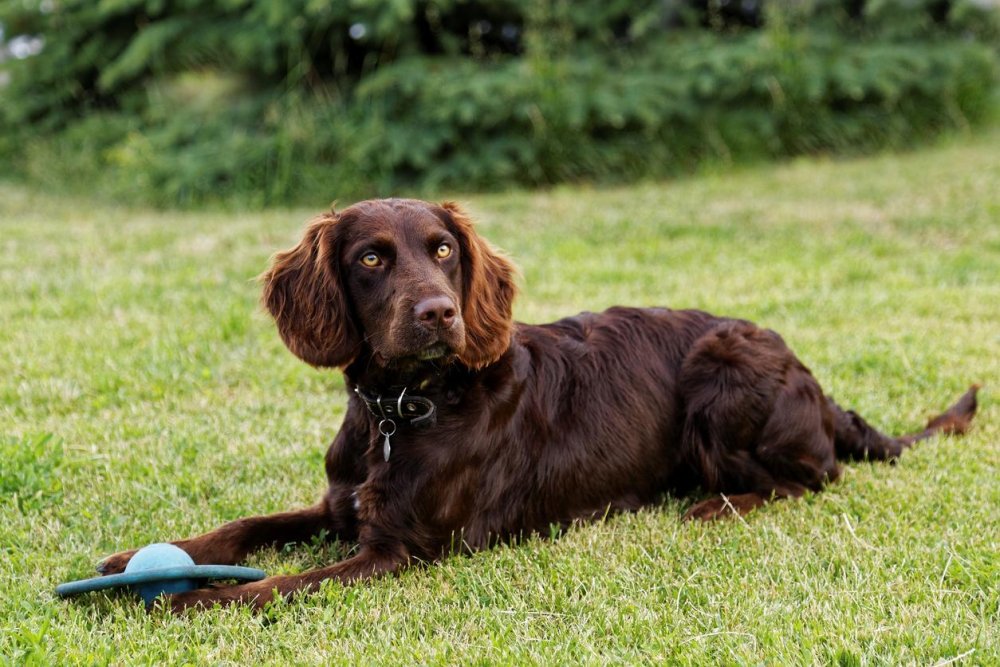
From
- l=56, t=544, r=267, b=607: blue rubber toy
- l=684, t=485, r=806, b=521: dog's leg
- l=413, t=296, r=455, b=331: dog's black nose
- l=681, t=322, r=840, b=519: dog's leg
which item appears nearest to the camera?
l=56, t=544, r=267, b=607: blue rubber toy

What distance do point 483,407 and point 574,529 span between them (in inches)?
22.1

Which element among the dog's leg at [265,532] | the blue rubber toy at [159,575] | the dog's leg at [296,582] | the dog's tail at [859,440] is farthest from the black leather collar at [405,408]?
the dog's tail at [859,440]

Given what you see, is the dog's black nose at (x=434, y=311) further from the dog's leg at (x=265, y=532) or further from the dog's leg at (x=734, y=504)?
the dog's leg at (x=734, y=504)

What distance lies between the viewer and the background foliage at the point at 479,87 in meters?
10.5

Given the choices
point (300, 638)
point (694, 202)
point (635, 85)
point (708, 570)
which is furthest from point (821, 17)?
point (300, 638)

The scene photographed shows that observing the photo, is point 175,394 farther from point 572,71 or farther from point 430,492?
point 572,71

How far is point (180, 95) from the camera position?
1193 cm

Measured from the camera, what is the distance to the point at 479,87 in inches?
399

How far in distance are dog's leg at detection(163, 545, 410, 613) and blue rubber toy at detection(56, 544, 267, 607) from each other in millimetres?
38

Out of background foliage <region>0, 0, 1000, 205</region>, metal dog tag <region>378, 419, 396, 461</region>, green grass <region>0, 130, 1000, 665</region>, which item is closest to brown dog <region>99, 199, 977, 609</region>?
→ metal dog tag <region>378, 419, 396, 461</region>

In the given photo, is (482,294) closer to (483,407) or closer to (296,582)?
(483,407)

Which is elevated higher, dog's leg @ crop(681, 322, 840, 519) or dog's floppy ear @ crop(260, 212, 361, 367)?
dog's floppy ear @ crop(260, 212, 361, 367)

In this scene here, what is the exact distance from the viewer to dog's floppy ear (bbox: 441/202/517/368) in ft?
11.3

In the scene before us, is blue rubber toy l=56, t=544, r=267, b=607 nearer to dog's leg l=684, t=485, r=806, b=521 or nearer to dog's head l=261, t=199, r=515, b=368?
dog's head l=261, t=199, r=515, b=368
